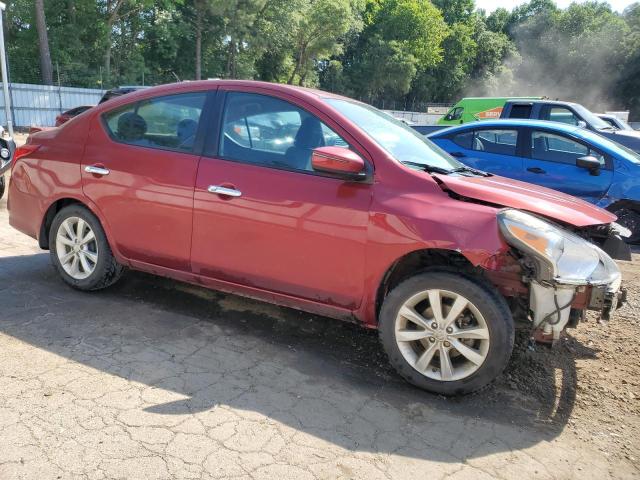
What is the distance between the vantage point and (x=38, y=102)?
24.0m

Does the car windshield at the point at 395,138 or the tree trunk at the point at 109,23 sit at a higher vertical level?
the tree trunk at the point at 109,23

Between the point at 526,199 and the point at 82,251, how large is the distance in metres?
3.34

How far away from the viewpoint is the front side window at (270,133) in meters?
3.43

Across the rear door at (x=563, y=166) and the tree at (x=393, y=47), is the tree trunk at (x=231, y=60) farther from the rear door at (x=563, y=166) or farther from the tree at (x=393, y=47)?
the rear door at (x=563, y=166)

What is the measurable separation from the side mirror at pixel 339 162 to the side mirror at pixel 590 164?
4.77 m

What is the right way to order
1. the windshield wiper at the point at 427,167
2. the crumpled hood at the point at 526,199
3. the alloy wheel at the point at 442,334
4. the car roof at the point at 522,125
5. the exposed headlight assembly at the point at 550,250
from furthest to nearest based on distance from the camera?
the car roof at the point at 522,125 → the windshield wiper at the point at 427,167 → the crumpled hood at the point at 526,199 → the alloy wheel at the point at 442,334 → the exposed headlight assembly at the point at 550,250

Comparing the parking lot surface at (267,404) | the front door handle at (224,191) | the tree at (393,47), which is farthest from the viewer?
the tree at (393,47)

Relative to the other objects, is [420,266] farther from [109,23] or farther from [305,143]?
[109,23]

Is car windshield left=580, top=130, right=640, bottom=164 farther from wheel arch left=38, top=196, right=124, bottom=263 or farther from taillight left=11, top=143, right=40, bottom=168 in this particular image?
taillight left=11, top=143, right=40, bottom=168

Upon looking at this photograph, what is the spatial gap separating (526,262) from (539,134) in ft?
16.1

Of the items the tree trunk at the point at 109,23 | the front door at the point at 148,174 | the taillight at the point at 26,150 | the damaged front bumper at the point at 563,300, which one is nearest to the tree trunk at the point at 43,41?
the tree trunk at the point at 109,23

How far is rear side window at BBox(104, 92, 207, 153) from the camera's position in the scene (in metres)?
3.81

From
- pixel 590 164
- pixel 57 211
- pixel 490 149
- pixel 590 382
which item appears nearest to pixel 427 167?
pixel 590 382

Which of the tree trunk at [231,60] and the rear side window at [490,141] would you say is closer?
the rear side window at [490,141]
